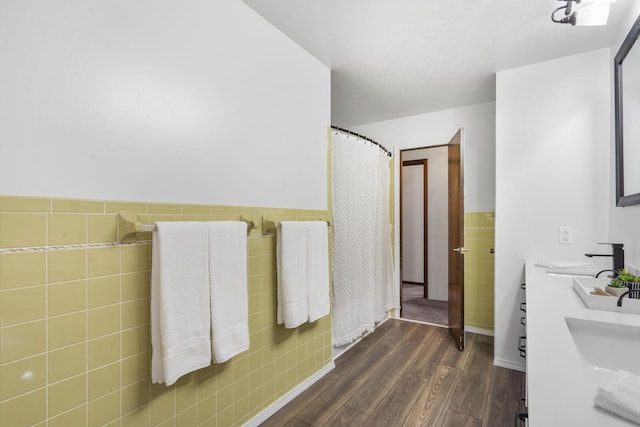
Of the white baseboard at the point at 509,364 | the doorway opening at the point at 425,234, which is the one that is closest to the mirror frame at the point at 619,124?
the white baseboard at the point at 509,364

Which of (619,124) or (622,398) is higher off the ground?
(619,124)

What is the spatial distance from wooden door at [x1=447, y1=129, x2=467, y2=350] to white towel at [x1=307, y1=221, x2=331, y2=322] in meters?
1.30

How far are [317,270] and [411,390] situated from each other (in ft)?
3.45

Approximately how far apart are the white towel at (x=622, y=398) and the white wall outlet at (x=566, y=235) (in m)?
1.99

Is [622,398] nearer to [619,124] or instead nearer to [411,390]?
[411,390]

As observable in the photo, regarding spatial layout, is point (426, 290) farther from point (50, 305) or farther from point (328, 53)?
point (50, 305)

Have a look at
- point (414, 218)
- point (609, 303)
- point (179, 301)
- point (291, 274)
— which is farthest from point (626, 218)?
point (414, 218)

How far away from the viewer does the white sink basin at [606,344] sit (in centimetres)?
91

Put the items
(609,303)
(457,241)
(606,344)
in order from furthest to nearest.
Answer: (457,241)
(609,303)
(606,344)

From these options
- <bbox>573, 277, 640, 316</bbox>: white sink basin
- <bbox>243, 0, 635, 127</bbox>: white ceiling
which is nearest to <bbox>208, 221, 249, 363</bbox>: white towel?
<bbox>243, 0, 635, 127</bbox>: white ceiling

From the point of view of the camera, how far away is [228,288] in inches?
58.2

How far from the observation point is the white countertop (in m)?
0.59

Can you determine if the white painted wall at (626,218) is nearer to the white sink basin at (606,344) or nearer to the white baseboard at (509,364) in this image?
the white sink basin at (606,344)

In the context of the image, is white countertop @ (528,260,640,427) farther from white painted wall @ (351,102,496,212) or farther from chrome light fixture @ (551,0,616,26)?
white painted wall @ (351,102,496,212)
